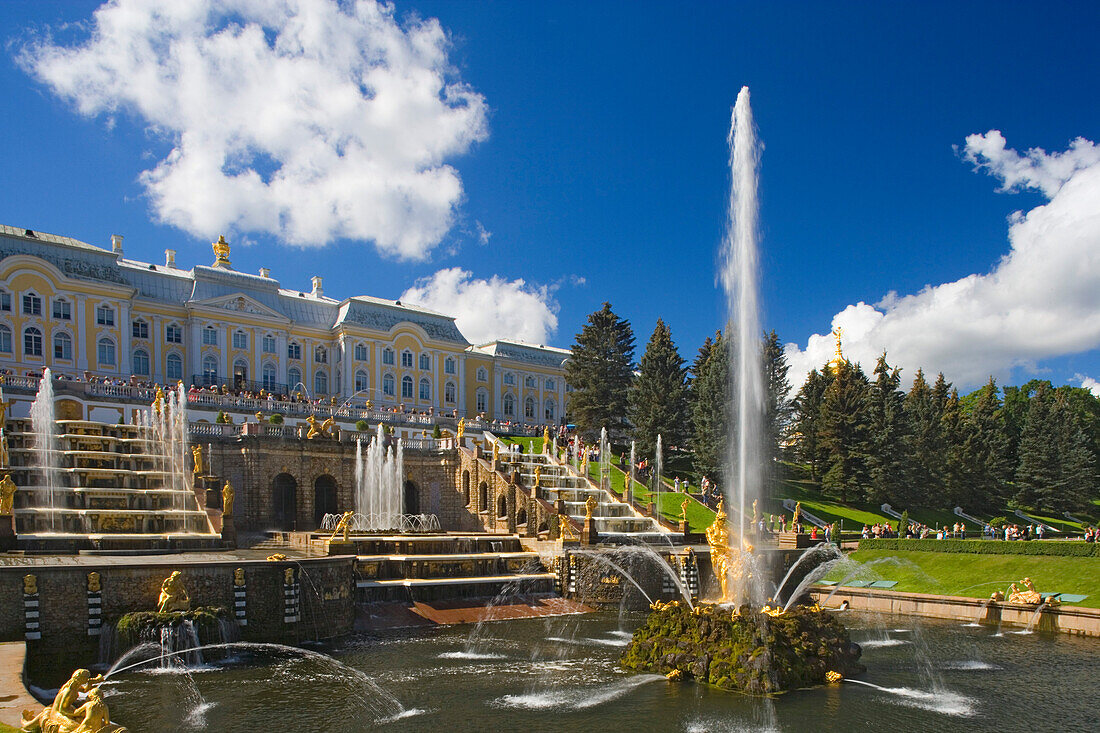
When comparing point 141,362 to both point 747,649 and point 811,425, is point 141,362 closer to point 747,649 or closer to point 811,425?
point 811,425

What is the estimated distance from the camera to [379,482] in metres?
43.1

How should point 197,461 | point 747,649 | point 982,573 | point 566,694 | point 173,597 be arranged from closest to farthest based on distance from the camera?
point 566,694, point 747,649, point 173,597, point 982,573, point 197,461

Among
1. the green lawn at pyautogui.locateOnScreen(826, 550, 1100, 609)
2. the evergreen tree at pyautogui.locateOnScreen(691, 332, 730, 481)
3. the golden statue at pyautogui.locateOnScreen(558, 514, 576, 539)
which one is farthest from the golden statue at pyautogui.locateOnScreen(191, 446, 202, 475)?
the evergreen tree at pyautogui.locateOnScreen(691, 332, 730, 481)

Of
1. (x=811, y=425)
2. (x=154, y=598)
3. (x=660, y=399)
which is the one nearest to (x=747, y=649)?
(x=154, y=598)

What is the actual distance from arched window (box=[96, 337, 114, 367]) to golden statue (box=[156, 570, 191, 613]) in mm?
38612

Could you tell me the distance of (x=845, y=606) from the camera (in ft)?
99.2

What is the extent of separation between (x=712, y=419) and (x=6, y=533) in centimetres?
3998

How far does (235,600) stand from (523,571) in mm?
12265

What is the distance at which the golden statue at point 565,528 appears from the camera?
1275 inches

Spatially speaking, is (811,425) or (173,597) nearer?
(173,597)

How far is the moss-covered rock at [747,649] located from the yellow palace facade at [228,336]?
4517cm

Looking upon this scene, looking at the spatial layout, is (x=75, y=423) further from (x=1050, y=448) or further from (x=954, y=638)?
(x=1050, y=448)

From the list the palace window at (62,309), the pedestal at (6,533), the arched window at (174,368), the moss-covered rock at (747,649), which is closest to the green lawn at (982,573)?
the moss-covered rock at (747,649)

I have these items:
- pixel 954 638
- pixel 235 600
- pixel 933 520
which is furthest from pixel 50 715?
pixel 933 520
